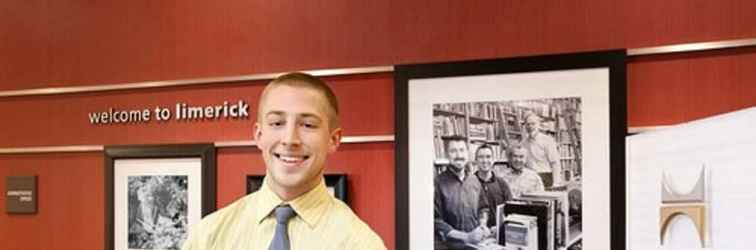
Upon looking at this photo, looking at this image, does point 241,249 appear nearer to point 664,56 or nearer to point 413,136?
point 413,136

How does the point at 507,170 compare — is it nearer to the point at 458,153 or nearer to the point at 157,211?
the point at 458,153

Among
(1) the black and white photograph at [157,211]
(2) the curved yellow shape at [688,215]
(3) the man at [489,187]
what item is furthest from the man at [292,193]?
(1) the black and white photograph at [157,211]

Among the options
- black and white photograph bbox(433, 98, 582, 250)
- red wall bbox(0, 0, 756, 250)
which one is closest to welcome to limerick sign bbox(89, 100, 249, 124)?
red wall bbox(0, 0, 756, 250)

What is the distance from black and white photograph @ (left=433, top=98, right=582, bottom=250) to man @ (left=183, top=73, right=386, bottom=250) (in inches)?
50.0

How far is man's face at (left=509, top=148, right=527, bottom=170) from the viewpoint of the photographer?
9.29 feet

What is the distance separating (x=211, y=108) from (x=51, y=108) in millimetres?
901

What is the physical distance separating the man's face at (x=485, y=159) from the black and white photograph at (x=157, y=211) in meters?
1.31

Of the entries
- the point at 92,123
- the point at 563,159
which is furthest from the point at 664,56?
the point at 92,123

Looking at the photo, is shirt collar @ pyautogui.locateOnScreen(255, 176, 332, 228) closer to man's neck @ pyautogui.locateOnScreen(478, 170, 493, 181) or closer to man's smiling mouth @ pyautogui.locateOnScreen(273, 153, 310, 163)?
man's smiling mouth @ pyautogui.locateOnScreen(273, 153, 310, 163)

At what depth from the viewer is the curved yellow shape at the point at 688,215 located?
5.54 ft

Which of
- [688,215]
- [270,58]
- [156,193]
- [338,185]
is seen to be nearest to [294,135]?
[688,215]

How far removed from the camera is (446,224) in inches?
115

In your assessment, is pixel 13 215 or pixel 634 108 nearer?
pixel 634 108

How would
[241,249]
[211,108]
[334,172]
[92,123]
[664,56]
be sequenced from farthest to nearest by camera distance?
[92,123] < [211,108] < [334,172] < [664,56] < [241,249]
